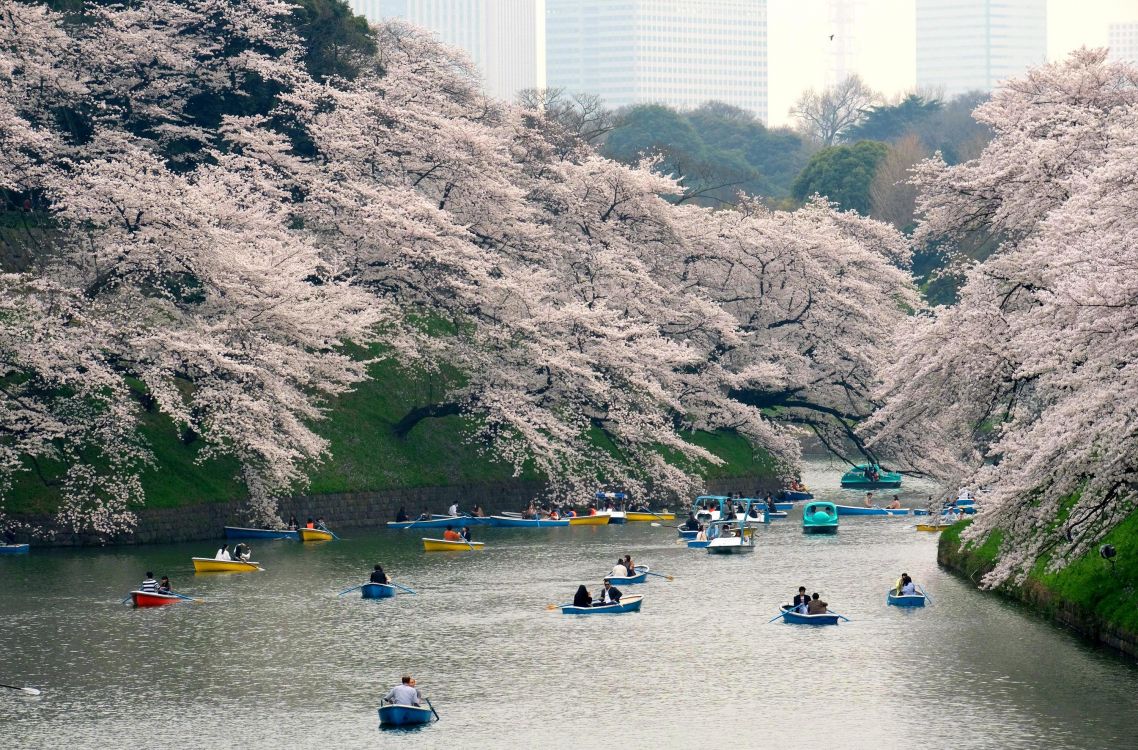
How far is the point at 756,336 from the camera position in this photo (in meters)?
84.4

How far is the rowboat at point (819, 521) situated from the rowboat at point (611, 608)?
22.6m

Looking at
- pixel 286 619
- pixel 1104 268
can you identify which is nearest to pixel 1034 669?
pixel 1104 268

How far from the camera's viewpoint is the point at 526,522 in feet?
227

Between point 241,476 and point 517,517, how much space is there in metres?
12.9

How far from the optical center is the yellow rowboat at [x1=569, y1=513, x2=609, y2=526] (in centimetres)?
7025

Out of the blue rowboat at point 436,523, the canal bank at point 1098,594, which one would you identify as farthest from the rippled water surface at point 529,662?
the blue rowboat at point 436,523

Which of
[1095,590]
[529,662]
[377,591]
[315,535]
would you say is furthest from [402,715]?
[315,535]

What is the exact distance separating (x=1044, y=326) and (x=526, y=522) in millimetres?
36126

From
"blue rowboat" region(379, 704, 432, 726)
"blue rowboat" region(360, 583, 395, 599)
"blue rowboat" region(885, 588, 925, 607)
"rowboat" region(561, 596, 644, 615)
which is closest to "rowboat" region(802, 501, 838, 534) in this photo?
"blue rowboat" region(885, 588, 925, 607)

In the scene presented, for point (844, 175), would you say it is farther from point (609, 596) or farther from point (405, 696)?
point (405, 696)

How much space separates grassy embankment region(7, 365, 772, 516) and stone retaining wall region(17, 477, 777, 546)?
1.17 ft

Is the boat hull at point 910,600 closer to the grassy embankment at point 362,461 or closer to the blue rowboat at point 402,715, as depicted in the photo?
the blue rowboat at point 402,715

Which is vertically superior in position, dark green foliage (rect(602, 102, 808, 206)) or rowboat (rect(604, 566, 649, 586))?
dark green foliage (rect(602, 102, 808, 206))

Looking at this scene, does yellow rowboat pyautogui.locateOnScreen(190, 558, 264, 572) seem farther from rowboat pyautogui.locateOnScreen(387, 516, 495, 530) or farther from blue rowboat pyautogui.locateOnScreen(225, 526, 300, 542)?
rowboat pyautogui.locateOnScreen(387, 516, 495, 530)
